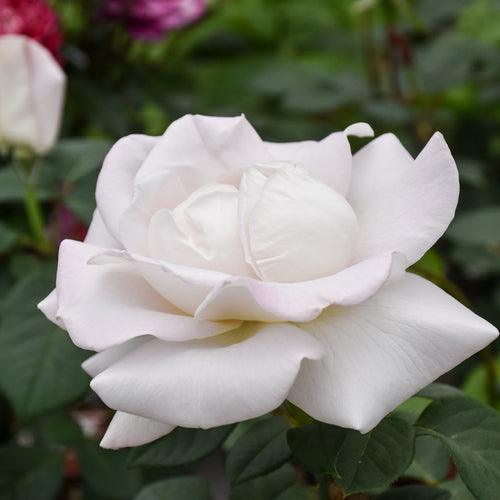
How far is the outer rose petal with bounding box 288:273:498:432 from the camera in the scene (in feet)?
0.87

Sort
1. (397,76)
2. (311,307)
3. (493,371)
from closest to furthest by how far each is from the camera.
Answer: (311,307) < (493,371) < (397,76)

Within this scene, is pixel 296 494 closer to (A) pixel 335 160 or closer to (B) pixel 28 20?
(A) pixel 335 160

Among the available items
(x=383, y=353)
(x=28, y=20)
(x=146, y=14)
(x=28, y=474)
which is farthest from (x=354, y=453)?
(x=146, y=14)

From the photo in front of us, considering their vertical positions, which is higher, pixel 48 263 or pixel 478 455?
pixel 478 455

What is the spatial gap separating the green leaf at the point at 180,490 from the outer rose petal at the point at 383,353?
0.16 m

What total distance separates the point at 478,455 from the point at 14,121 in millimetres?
443

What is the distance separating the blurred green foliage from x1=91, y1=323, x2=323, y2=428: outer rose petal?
58 mm

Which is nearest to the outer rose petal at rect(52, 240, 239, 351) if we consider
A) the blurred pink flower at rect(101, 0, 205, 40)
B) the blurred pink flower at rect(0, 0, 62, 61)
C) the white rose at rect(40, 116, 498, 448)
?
the white rose at rect(40, 116, 498, 448)

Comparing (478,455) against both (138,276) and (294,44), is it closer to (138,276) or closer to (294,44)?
(138,276)

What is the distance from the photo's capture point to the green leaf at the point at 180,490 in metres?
0.41

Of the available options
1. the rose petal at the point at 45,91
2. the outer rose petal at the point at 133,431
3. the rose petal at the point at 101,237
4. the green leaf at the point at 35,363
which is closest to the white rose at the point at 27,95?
the rose petal at the point at 45,91

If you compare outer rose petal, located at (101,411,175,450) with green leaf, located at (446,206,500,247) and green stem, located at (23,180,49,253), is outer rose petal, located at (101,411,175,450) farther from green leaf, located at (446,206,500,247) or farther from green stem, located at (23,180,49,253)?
green leaf, located at (446,206,500,247)

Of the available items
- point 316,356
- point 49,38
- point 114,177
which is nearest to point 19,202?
point 49,38

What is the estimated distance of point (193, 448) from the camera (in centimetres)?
35
